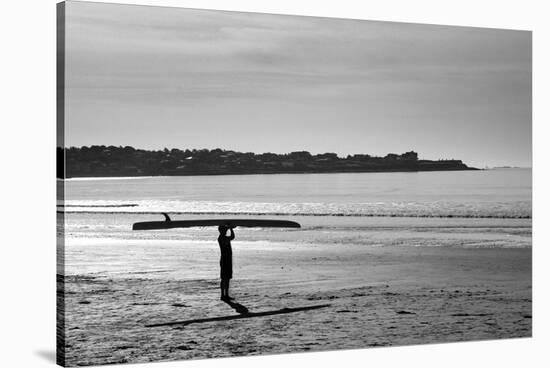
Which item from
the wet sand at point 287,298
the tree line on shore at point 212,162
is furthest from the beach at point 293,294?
the tree line on shore at point 212,162

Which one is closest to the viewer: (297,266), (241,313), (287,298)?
(241,313)

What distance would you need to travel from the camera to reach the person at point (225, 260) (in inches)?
410

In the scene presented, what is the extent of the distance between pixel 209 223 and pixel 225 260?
43cm

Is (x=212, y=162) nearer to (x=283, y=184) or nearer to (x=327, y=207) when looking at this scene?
(x=283, y=184)

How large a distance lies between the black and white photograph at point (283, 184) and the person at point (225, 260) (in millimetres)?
15

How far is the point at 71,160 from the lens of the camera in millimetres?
9688

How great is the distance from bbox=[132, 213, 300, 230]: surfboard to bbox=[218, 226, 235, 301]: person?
7 cm

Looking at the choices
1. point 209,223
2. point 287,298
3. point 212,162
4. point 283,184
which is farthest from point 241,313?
point 212,162

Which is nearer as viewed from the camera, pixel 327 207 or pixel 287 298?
pixel 287 298

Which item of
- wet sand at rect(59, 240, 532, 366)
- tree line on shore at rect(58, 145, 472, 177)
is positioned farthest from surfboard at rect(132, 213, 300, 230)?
tree line on shore at rect(58, 145, 472, 177)

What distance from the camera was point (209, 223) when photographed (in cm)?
A: 1067

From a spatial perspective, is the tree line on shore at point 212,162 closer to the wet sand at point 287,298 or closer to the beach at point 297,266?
the beach at point 297,266

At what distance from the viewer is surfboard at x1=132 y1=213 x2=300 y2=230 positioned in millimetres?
10352

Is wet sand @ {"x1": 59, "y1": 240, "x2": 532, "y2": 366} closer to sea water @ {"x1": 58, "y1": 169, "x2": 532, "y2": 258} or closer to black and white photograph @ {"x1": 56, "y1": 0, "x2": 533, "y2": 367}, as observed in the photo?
black and white photograph @ {"x1": 56, "y1": 0, "x2": 533, "y2": 367}
